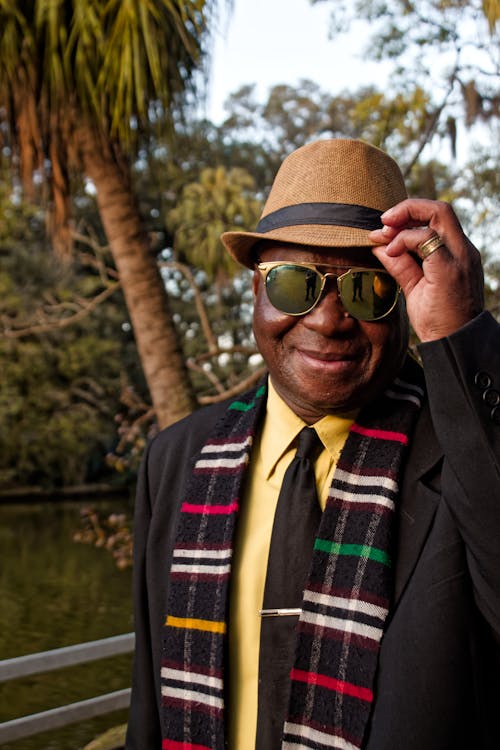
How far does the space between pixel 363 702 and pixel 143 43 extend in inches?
168

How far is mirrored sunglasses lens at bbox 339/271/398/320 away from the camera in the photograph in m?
1.67

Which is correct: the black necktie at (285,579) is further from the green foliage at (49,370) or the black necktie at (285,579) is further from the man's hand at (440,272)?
the green foliage at (49,370)

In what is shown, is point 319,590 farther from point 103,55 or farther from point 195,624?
point 103,55

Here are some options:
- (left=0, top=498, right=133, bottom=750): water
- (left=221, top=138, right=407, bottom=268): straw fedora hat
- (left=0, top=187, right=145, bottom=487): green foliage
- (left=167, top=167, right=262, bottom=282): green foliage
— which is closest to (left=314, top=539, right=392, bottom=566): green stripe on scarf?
(left=221, top=138, right=407, bottom=268): straw fedora hat

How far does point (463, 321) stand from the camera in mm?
1506

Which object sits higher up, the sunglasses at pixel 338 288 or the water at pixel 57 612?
the sunglasses at pixel 338 288

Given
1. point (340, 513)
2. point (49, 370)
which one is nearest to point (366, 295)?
point (340, 513)

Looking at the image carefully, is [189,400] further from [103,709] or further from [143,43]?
[143,43]

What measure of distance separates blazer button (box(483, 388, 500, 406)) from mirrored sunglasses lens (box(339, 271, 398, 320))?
0.30 meters

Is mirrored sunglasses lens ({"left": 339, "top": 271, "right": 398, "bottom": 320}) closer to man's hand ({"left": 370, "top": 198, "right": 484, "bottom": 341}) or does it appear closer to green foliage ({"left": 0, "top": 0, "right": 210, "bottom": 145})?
man's hand ({"left": 370, "top": 198, "right": 484, "bottom": 341})

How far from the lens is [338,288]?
1.70 m

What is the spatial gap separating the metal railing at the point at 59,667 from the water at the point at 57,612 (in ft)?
12.8

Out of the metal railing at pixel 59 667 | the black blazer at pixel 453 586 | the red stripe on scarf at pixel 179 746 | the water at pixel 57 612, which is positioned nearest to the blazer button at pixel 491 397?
the black blazer at pixel 453 586

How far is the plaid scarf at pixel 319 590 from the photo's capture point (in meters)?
1.56
